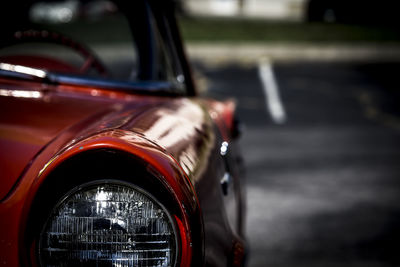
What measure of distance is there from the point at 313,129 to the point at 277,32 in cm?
1134

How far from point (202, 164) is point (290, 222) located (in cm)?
272

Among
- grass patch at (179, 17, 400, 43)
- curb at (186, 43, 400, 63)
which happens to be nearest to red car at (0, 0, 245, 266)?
curb at (186, 43, 400, 63)

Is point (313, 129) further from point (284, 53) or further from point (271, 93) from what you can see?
point (284, 53)

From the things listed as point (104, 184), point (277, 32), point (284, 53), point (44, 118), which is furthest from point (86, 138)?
point (277, 32)

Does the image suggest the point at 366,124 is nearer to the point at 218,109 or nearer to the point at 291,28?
the point at 218,109

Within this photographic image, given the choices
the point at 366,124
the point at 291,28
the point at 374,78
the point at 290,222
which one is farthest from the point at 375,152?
the point at 291,28

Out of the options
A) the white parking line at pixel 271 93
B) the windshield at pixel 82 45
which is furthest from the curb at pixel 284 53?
the windshield at pixel 82 45

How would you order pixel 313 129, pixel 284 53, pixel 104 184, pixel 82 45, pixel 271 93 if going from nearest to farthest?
1. pixel 104 184
2. pixel 82 45
3. pixel 313 129
4. pixel 271 93
5. pixel 284 53

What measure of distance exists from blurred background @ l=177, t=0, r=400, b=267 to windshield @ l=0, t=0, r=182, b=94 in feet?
4.78

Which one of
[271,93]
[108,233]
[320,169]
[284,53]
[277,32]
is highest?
[277,32]

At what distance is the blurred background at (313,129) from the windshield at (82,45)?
4.78ft

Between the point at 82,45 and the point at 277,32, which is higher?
the point at 277,32

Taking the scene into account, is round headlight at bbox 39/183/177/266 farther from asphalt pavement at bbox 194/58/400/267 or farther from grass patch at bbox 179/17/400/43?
grass patch at bbox 179/17/400/43

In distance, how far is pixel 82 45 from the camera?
11.1 ft
